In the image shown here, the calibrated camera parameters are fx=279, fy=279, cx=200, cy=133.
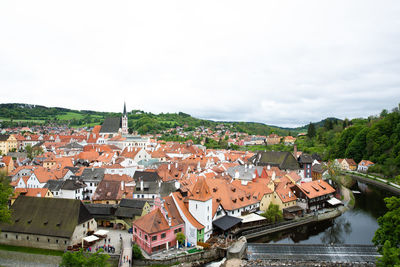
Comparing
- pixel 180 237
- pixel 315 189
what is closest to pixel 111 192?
pixel 180 237

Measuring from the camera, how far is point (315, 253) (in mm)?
28766

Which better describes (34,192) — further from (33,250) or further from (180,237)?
(180,237)

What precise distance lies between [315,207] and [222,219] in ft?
60.0

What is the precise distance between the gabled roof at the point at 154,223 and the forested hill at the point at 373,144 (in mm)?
66989

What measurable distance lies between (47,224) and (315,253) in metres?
27.9

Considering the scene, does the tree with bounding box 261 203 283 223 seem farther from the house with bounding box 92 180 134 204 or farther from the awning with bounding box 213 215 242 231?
the house with bounding box 92 180 134 204

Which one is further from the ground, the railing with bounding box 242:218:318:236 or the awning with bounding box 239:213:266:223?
the awning with bounding box 239:213:266:223

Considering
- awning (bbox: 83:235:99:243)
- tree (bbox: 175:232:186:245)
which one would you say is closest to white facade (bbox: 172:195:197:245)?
tree (bbox: 175:232:186:245)

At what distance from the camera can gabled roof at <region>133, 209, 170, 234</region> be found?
27650mm

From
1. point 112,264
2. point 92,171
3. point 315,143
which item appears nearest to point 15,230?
point 112,264

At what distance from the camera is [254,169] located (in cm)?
5188

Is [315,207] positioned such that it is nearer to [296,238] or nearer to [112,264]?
[296,238]

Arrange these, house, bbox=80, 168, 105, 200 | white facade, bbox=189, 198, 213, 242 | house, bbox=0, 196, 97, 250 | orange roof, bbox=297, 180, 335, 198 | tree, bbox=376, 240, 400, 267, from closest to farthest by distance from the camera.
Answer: tree, bbox=376, 240, 400, 267
house, bbox=0, 196, 97, 250
white facade, bbox=189, 198, 213, 242
orange roof, bbox=297, 180, 335, 198
house, bbox=80, 168, 105, 200

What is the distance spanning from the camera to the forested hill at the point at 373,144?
78050 millimetres
